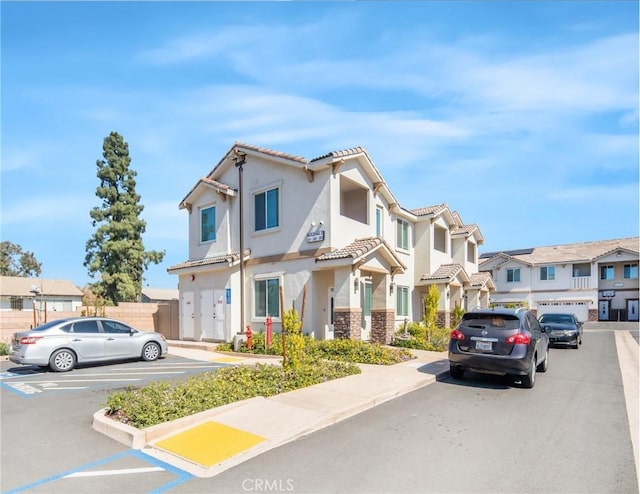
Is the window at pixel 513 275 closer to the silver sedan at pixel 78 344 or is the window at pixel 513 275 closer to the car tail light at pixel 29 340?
the silver sedan at pixel 78 344

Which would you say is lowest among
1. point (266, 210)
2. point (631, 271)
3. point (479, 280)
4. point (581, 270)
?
point (479, 280)

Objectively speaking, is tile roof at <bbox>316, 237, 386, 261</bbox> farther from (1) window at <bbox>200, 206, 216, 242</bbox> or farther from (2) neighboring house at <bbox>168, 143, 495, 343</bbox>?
(1) window at <bbox>200, 206, 216, 242</bbox>

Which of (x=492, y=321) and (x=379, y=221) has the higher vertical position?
(x=379, y=221)

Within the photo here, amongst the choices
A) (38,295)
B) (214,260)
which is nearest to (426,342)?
(214,260)

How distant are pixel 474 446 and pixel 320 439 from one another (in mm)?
2143

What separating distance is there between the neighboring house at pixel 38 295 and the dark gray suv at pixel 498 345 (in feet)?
128

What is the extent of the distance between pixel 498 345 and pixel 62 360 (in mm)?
11575

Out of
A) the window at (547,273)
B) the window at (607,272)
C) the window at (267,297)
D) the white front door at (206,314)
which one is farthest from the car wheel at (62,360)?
the window at (607,272)

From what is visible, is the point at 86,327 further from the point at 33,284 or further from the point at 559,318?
the point at 33,284

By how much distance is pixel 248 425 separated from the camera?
21.3 feet

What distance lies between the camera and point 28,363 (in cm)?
1158

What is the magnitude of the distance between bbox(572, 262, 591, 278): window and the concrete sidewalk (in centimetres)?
4163

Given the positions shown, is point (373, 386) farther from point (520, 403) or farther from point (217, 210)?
point (217, 210)

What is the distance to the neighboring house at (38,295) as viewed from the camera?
129ft
